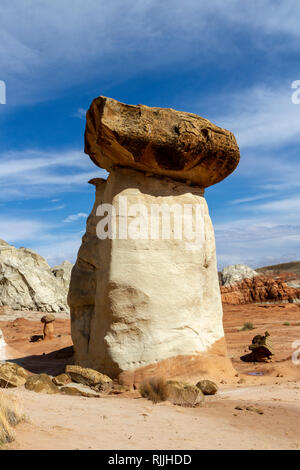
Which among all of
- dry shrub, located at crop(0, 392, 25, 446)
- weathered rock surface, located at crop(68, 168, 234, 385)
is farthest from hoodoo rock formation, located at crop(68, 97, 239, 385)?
dry shrub, located at crop(0, 392, 25, 446)

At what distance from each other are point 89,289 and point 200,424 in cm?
359

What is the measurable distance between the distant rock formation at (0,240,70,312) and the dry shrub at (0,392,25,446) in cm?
1859

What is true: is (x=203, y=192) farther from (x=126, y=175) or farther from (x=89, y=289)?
(x=89, y=289)

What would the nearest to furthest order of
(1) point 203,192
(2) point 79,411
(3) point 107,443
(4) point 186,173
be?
(3) point 107,443, (2) point 79,411, (4) point 186,173, (1) point 203,192

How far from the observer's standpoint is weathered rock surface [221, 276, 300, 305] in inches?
1025

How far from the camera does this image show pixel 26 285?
71.4 feet

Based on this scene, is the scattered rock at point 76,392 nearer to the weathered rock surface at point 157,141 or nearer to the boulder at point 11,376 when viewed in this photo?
the boulder at point 11,376

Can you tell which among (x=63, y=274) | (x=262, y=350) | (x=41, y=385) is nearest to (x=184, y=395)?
(x=41, y=385)

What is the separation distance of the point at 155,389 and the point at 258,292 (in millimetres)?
22723

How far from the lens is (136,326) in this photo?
244 inches

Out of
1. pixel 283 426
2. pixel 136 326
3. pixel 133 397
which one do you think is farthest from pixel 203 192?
pixel 283 426

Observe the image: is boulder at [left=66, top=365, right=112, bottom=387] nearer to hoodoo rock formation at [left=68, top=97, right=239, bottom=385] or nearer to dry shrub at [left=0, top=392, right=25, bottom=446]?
hoodoo rock formation at [left=68, top=97, right=239, bottom=385]

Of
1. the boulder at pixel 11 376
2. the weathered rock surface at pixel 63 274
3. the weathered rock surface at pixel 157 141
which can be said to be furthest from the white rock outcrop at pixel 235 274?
the boulder at pixel 11 376
